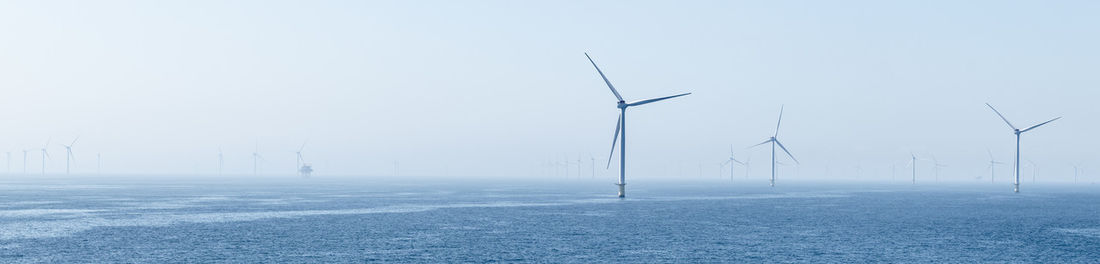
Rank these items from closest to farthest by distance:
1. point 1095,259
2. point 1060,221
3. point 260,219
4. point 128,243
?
point 1095,259
point 128,243
point 260,219
point 1060,221

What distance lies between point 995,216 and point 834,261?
187 feet

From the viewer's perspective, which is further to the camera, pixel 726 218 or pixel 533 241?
pixel 726 218

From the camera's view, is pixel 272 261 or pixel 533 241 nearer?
pixel 272 261

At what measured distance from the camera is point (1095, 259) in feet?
163

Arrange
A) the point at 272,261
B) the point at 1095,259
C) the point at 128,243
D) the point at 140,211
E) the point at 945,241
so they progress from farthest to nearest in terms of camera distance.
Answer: the point at 140,211
the point at 945,241
the point at 128,243
the point at 1095,259
the point at 272,261

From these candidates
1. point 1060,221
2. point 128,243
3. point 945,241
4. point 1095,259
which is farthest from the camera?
point 1060,221

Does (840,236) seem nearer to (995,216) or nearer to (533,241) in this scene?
(533,241)

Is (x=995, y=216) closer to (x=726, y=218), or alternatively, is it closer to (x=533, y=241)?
(x=726, y=218)

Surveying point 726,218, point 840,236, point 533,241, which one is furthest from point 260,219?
point 840,236

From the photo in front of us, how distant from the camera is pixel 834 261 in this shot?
1903 inches

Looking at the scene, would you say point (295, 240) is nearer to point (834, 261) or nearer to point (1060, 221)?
point (834, 261)

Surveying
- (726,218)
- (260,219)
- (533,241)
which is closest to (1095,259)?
(533,241)

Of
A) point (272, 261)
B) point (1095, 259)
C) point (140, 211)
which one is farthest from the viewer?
point (140, 211)

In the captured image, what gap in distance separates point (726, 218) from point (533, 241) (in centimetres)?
3400
